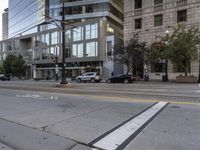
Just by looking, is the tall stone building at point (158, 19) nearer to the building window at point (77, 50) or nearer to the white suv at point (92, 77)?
the white suv at point (92, 77)

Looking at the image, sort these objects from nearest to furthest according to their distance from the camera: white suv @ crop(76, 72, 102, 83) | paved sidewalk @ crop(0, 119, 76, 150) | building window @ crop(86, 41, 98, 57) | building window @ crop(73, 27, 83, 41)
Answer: paved sidewalk @ crop(0, 119, 76, 150)
white suv @ crop(76, 72, 102, 83)
building window @ crop(86, 41, 98, 57)
building window @ crop(73, 27, 83, 41)

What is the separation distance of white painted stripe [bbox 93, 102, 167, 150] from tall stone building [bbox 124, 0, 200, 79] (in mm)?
31708

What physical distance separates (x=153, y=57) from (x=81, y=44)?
2623 centimetres

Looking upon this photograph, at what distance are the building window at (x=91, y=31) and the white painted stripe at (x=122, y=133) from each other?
48.7m

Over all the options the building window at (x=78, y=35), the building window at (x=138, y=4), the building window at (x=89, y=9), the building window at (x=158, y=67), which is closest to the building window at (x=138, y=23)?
the building window at (x=138, y=4)

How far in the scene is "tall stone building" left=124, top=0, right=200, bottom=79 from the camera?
38.0 metres

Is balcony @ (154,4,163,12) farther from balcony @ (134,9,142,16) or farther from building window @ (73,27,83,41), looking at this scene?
building window @ (73,27,83,41)

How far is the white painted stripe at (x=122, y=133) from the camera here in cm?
521

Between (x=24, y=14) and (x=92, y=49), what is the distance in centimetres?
Answer: 4211

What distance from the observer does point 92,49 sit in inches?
2211

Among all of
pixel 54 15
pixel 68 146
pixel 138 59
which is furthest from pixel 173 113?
pixel 54 15

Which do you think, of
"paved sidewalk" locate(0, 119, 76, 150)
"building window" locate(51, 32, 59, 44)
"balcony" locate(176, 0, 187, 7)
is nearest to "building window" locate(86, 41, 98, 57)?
"building window" locate(51, 32, 59, 44)

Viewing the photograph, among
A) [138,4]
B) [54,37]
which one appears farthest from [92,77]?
[54,37]

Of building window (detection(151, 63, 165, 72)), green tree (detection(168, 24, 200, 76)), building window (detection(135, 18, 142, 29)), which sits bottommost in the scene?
building window (detection(151, 63, 165, 72))
